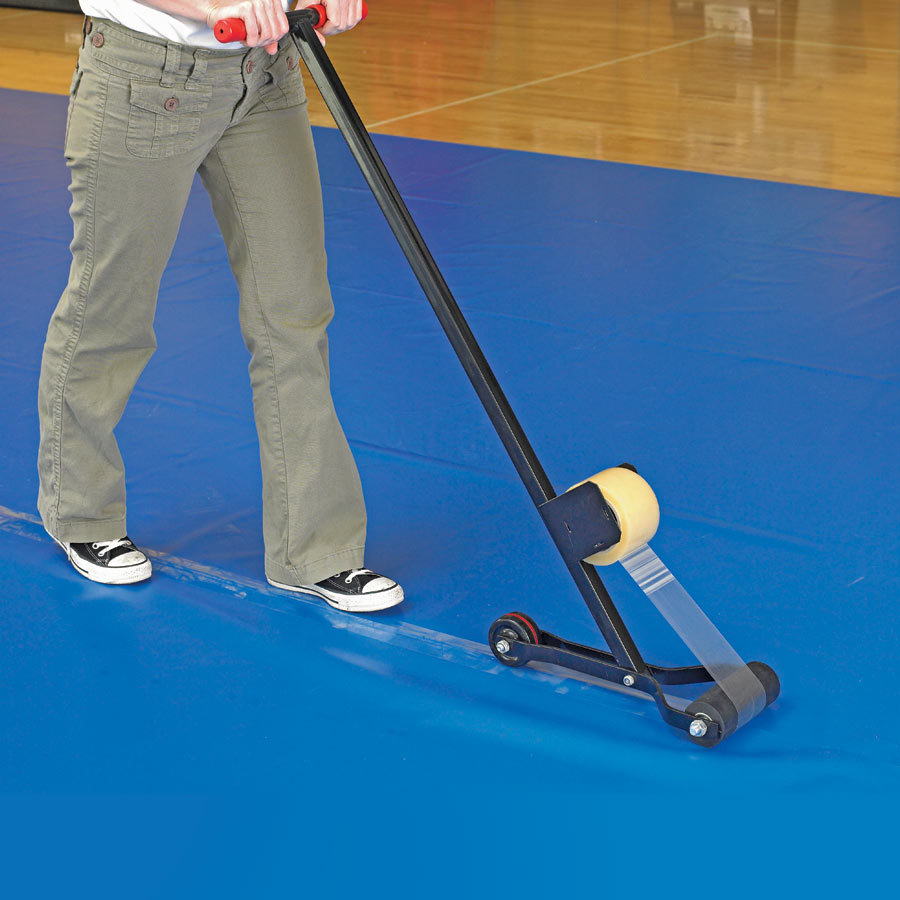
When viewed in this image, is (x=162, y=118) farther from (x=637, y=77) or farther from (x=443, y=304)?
(x=637, y=77)

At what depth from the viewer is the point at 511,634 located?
187cm

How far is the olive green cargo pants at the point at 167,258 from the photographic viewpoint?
1.79 m

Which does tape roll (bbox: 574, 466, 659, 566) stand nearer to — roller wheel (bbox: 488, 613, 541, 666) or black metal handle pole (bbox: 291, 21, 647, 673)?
black metal handle pole (bbox: 291, 21, 647, 673)

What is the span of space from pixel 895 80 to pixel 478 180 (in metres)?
2.68

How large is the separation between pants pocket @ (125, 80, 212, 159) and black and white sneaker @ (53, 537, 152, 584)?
0.68 meters

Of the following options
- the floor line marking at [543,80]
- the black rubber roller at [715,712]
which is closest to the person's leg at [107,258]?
the black rubber roller at [715,712]

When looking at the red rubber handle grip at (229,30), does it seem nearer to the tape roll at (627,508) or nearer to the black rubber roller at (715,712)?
the tape roll at (627,508)

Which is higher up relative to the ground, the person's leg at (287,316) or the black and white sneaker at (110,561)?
the person's leg at (287,316)

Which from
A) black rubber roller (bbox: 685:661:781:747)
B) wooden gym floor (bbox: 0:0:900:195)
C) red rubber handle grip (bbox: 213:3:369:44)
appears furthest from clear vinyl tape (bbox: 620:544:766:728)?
wooden gym floor (bbox: 0:0:900:195)

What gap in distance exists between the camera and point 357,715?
179 centimetres

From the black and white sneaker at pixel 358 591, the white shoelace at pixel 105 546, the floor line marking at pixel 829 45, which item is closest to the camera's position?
the black and white sneaker at pixel 358 591

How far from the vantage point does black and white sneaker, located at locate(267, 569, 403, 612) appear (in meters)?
2.05

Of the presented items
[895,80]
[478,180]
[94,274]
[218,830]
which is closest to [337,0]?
[94,274]

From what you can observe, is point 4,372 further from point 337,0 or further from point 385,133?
point 385,133
